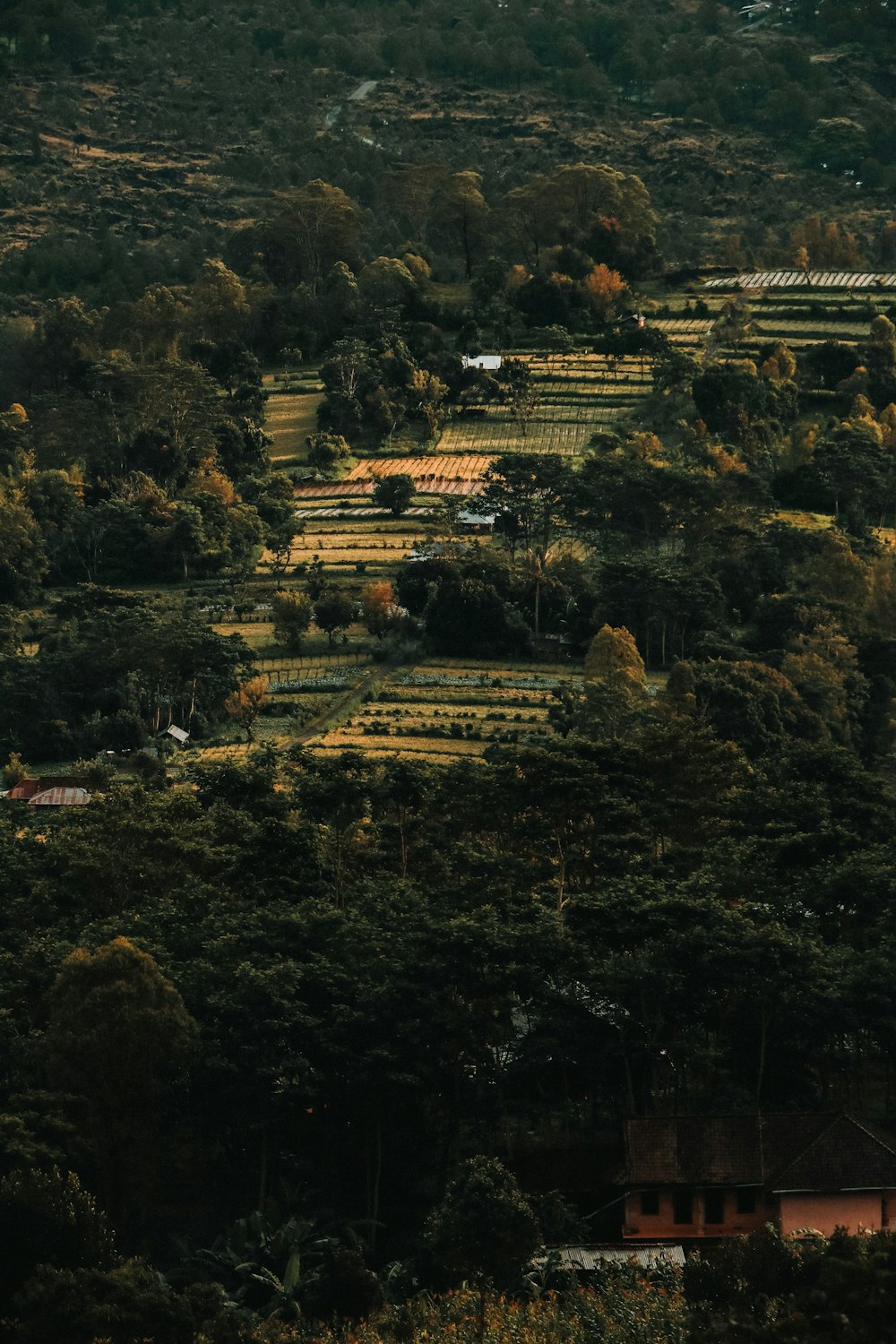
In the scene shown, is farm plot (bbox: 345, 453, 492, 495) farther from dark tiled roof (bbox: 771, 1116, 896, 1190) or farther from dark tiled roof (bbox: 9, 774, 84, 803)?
dark tiled roof (bbox: 771, 1116, 896, 1190)

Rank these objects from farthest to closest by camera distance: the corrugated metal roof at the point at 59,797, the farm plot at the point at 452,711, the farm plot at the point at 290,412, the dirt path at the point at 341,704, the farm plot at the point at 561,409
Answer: the farm plot at the point at 290,412
the farm plot at the point at 561,409
the dirt path at the point at 341,704
the farm plot at the point at 452,711
the corrugated metal roof at the point at 59,797

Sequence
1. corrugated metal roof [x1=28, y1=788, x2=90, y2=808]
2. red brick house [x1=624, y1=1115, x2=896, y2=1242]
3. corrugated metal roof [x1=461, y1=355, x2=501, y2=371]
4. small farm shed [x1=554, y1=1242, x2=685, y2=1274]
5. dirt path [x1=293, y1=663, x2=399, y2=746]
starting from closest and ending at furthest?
1. small farm shed [x1=554, y1=1242, x2=685, y2=1274]
2. red brick house [x1=624, y1=1115, x2=896, y2=1242]
3. corrugated metal roof [x1=28, y1=788, x2=90, y2=808]
4. dirt path [x1=293, y1=663, x2=399, y2=746]
5. corrugated metal roof [x1=461, y1=355, x2=501, y2=371]

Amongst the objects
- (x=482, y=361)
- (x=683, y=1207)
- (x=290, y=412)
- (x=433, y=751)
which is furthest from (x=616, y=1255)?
(x=482, y=361)

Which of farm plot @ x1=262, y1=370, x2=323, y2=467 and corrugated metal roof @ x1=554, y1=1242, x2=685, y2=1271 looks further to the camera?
farm plot @ x1=262, y1=370, x2=323, y2=467

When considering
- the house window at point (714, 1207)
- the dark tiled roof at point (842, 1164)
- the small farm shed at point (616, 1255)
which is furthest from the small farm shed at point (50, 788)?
the dark tiled roof at point (842, 1164)

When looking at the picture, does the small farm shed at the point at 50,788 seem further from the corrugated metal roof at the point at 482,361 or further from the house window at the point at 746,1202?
the corrugated metal roof at the point at 482,361

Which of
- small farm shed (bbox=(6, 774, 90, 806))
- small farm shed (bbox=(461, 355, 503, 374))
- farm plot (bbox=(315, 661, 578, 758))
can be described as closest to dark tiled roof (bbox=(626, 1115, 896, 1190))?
farm plot (bbox=(315, 661, 578, 758))

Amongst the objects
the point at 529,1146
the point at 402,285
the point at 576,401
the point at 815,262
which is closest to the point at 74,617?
the point at 576,401
